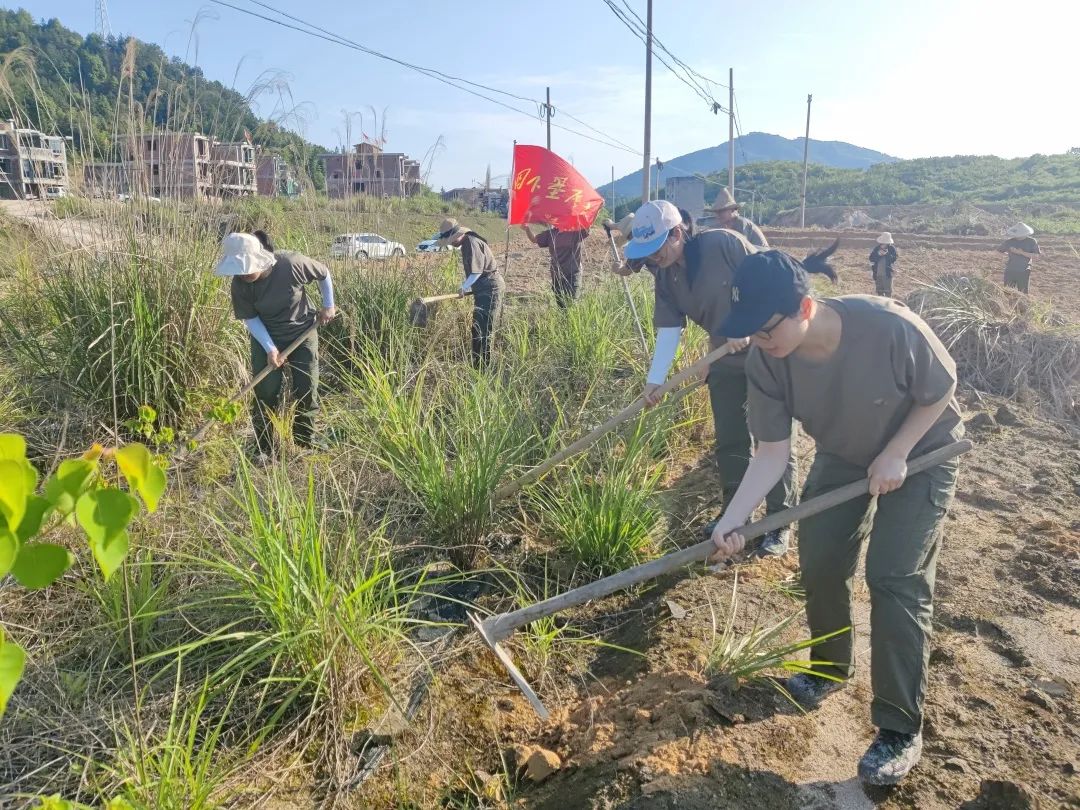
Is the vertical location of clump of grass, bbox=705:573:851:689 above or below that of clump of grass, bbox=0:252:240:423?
below

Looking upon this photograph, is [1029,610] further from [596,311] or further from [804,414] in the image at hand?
[596,311]

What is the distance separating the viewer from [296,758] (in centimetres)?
212

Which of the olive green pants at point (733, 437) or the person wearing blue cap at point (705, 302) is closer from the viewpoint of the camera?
the person wearing blue cap at point (705, 302)

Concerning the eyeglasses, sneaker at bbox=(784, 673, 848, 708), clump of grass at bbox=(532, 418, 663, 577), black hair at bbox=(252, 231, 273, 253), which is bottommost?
sneaker at bbox=(784, 673, 848, 708)

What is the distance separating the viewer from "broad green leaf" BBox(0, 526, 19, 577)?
760 mm

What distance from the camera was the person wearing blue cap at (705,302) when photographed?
3270 mm

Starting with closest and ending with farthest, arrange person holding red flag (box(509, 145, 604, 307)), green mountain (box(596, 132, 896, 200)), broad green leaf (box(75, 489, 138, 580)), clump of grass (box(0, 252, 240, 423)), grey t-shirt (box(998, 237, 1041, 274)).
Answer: broad green leaf (box(75, 489, 138, 580)), clump of grass (box(0, 252, 240, 423)), person holding red flag (box(509, 145, 604, 307)), grey t-shirt (box(998, 237, 1041, 274)), green mountain (box(596, 132, 896, 200))

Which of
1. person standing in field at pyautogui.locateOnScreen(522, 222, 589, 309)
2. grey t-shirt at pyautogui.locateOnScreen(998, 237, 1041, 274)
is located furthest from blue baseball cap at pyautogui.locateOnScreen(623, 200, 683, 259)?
grey t-shirt at pyautogui.locateOnScreen(998, 237, 1041, 274)

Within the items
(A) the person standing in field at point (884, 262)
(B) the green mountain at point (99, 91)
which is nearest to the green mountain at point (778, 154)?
(A) the person standing in field at point (884, 262)

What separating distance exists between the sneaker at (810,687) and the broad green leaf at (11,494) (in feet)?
7.96

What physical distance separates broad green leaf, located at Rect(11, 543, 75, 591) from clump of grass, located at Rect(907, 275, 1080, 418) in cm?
745

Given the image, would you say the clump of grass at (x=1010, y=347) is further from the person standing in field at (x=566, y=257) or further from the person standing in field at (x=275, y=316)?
the person standing in field at (x=275, y=316)

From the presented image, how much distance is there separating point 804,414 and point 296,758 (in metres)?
1.83

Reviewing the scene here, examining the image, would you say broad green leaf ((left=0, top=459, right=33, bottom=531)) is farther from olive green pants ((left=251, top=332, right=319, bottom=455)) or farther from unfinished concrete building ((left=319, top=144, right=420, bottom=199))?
unfinished concrete building ((left=319, top=144, right=420, bottom=199))
